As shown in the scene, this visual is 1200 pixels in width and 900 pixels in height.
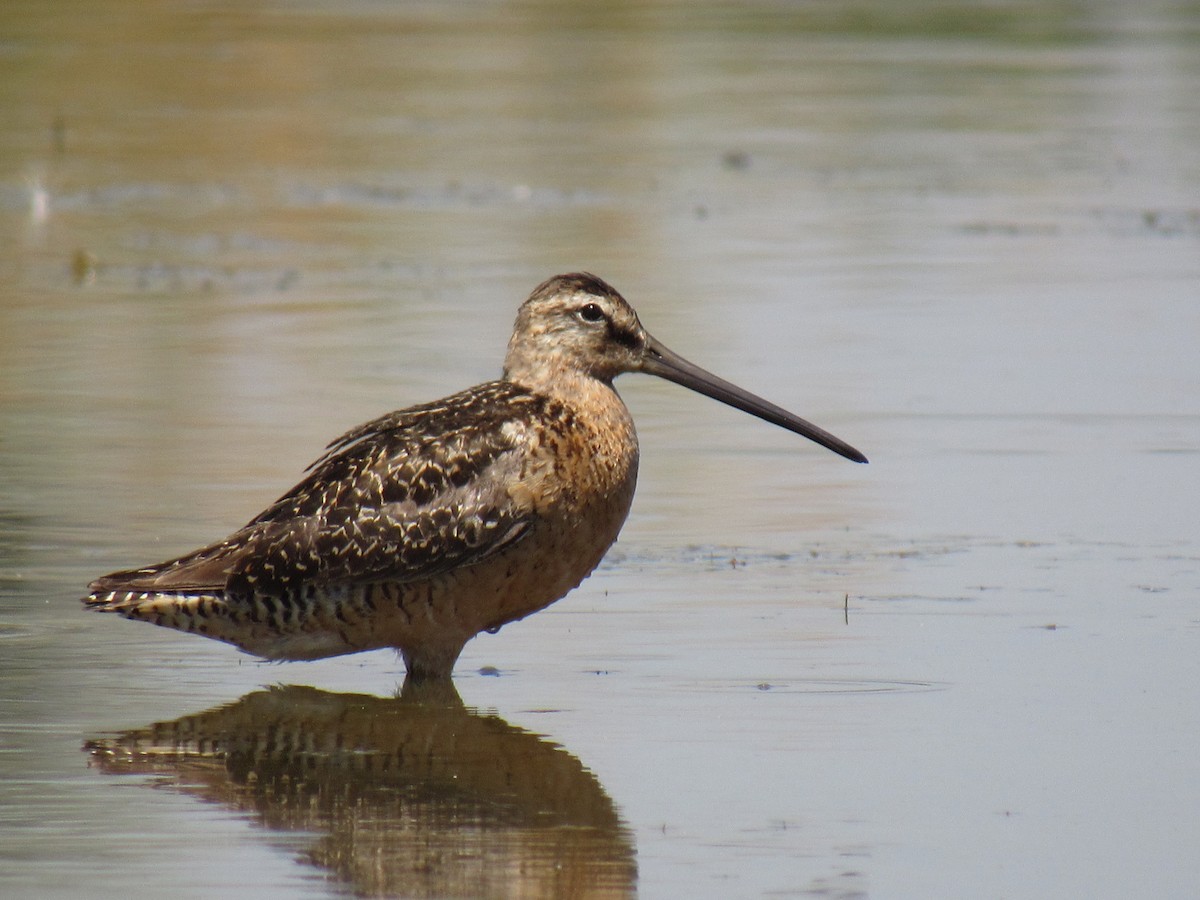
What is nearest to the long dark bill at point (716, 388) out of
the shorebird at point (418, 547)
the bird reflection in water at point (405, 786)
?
the shorebird at point (418, 547)

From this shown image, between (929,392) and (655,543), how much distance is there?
2573 millimetres

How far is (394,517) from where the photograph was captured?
20.1 feet

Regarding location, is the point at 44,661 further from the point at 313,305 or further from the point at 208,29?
the point at 208,29

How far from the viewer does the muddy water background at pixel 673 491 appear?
4945mm

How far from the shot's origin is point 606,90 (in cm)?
2166

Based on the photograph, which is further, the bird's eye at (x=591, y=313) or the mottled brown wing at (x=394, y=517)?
the bird's eye at (x=591, y=313)

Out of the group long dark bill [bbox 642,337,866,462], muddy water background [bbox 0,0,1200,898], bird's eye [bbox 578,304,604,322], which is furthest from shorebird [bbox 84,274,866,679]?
long dark bill [bbox 642,337,866,462]

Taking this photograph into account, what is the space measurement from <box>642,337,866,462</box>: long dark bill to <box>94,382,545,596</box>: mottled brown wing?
0.60 m

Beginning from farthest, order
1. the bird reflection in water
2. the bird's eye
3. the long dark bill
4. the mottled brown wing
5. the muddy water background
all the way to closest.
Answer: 1. the long dark bill
2. the bird's eye
3. the mottled brown wing
4. the muddy water background
5. the bird reflection in water

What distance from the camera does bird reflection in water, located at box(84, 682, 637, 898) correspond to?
4.68 metres

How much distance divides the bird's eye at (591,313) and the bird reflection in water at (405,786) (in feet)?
3.55

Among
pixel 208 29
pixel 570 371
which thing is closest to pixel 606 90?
pixel 208 29

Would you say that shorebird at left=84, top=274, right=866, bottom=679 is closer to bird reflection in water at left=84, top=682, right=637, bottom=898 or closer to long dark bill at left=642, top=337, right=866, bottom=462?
bird reflection in water at left=84, top=682, right=637, bottom=898

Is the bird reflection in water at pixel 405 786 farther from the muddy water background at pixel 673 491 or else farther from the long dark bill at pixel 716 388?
the long dark bill at pixel 716 388
